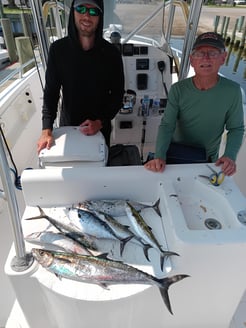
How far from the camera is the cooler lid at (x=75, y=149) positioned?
64.2 inches

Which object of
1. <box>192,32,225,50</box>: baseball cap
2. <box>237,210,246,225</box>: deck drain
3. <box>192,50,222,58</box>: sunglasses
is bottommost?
<box>237,210,246,225</box>: deck drain

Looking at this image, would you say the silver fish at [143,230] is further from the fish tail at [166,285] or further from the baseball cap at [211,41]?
the baseball cap at [211,41]

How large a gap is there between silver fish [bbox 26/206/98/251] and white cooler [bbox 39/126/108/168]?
1.07ft

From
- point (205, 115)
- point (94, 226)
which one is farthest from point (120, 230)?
point (205, 115)

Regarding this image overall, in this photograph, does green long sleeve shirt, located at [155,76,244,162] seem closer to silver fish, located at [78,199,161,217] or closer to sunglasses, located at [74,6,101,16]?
silver fish, located at [78,199,161,217]

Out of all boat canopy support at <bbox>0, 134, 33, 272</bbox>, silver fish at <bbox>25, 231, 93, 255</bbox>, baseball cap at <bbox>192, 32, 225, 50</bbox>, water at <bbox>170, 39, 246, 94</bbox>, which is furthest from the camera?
water at <bbox>170, 39, 246, 94</bbox>

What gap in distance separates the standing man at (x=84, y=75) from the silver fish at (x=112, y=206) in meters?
0.52

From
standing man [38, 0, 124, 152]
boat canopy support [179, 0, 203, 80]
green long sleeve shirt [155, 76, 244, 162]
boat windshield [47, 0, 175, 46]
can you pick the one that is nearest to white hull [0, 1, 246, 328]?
green long sleeve shirt [155, 76, 244, 162]

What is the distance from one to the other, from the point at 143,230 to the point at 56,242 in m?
0.44

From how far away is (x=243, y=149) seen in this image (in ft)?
9.30

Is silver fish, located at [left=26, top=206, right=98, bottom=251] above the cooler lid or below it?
below

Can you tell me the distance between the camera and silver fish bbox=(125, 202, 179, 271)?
50.9 inches

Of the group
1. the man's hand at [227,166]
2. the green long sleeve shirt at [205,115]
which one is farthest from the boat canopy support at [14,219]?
the man's hand at [227,166]

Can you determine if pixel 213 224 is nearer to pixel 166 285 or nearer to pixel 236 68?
pixel 166 285
